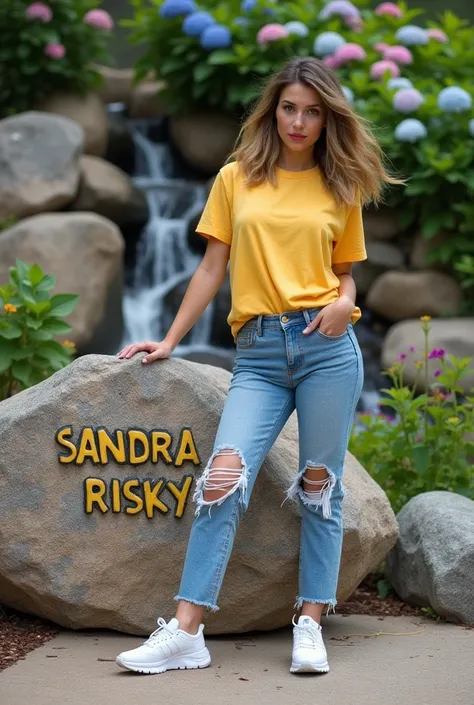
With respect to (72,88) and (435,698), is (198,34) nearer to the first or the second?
(72,88)

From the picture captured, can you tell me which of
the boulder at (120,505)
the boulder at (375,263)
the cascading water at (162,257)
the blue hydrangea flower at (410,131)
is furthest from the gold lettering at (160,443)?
the blue hydrangea flower at (410,131)

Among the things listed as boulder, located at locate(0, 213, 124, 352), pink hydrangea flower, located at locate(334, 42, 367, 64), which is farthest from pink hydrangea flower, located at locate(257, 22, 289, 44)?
boulder, located at locate(0, 213, 124, 352)

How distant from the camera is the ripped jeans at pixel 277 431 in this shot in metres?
3.12

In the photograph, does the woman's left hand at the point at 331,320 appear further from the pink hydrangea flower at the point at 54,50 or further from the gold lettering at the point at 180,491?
the pink hydrangea flower at the point at 54,50

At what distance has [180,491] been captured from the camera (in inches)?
139

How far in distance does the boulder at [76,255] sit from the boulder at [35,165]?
1.38ft

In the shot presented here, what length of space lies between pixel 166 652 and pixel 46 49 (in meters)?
7.74

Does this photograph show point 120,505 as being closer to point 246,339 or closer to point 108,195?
point 246,339

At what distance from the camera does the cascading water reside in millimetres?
8719

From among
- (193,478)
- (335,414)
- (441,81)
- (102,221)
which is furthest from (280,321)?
(441,81)

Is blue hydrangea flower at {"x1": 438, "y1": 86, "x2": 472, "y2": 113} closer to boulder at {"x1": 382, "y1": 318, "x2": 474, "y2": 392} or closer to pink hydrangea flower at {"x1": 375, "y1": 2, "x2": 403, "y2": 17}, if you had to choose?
boulder at {"x1": 382, "y1": 318, "x2": 474, "y2": 392}

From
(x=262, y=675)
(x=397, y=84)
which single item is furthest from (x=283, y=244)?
(x=397, y=84)

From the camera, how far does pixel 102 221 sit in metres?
8.16

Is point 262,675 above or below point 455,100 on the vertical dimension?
below
